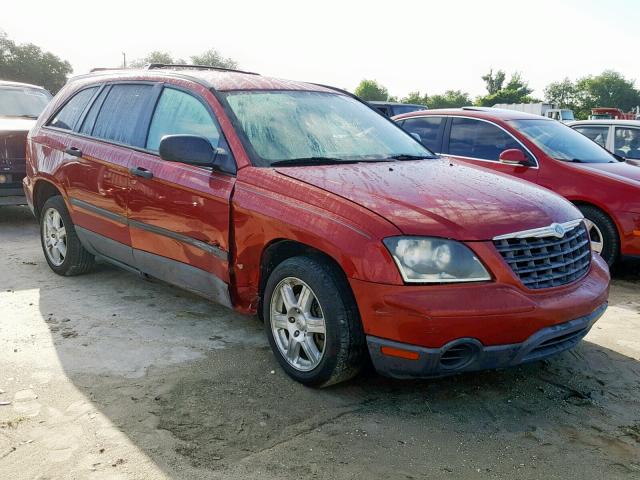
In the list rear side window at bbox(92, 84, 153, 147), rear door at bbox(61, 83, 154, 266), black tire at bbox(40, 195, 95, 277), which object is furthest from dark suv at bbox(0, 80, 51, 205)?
rear side window at bbox(92, 84, 153, 147)

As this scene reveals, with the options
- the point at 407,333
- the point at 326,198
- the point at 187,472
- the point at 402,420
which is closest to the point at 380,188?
the point at 326,198

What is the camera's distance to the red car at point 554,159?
20.2ft

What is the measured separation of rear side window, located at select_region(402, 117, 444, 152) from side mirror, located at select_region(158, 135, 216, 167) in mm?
4102

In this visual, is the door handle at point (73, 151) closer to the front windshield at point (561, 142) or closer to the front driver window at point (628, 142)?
the front windshield at point (561, 142)

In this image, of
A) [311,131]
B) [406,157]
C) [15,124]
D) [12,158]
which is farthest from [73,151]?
[15,124]

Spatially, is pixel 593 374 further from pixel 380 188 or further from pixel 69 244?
pixel 69 244

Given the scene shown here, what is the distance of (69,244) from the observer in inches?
219

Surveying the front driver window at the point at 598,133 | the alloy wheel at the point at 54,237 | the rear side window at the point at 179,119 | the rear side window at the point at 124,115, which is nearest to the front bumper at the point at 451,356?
the rear side window at the point at 179,119

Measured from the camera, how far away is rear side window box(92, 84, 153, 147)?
4715 mm

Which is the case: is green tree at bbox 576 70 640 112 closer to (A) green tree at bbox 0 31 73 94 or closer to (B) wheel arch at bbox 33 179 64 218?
(A) green tree at bbox 0 31 73 94

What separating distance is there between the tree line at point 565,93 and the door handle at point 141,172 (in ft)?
327

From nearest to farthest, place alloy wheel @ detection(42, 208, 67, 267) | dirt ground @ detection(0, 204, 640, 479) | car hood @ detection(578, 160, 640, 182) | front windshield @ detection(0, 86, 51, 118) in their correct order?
dirt ground @ detection(0, 204, 640, 479) < alloy wheel @ detection(42, 208, 67, 267) < car hood @ detection(578, 160, 640, 182) < front windshield @ detection(0, 86, 51, 118)

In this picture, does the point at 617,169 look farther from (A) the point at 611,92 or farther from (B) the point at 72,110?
(A) the point at 611,92

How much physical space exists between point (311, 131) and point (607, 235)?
349 centimetres
